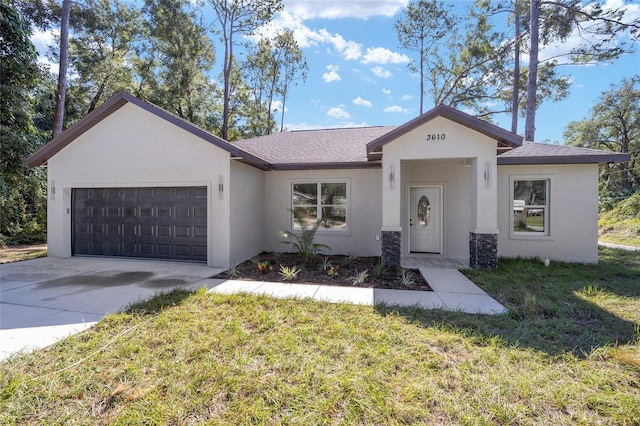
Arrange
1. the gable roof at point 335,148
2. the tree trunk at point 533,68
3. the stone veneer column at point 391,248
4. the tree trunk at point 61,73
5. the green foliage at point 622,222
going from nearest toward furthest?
the gable roof at point 335,148
the stone veneer column at point 391,248
the tree trunk at point 61,73
the tree trunk at point 533,68
the green foliage at point 622,222

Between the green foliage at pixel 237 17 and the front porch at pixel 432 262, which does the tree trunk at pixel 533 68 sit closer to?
the front porch at pixel 432 262

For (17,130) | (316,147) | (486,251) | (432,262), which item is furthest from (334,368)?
(17,130)

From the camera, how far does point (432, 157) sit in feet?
24.8

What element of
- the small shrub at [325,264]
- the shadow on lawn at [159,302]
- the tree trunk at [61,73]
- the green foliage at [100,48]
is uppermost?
the green foliage at [100,48]

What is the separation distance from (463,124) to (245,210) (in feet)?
21.4

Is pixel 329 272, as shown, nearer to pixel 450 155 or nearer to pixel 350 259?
pixel 350 259

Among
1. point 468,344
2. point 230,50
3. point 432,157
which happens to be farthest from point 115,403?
point 230,50

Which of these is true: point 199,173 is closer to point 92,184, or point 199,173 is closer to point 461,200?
point 92,184

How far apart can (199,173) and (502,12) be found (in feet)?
61.8

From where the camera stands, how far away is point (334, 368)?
3061 millimetres

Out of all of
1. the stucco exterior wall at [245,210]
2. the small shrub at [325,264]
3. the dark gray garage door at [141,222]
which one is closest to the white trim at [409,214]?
the small shrub at [325,264]

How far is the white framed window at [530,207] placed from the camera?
8.76m

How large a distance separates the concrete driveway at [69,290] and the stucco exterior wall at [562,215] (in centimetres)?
887

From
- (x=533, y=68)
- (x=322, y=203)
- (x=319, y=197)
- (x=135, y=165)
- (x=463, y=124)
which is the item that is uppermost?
(x=533, y=68)
